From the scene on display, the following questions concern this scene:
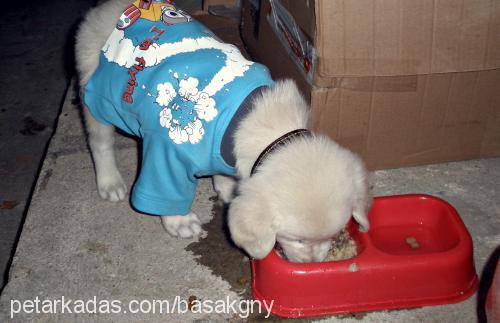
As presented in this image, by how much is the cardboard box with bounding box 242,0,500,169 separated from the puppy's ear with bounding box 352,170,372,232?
67 centimetres

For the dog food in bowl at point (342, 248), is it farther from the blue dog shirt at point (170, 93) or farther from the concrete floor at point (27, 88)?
the concrete floor at point (27, 88)

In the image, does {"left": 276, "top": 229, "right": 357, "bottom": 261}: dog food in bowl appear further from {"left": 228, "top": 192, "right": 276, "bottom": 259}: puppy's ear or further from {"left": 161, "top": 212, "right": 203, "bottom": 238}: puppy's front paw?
{"left": 161, "top": 212, "right": 203, "bottom": 238}: puppy's front paw

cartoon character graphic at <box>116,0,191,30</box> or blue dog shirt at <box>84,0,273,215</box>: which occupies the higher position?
cartoon character graphic at <box>116,0,191,30</box>

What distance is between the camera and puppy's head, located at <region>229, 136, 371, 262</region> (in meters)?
2.14

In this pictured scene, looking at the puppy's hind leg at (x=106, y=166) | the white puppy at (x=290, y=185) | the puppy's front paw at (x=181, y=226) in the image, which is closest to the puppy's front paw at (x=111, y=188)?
the puppy's hind leg at (x=106, y=166)

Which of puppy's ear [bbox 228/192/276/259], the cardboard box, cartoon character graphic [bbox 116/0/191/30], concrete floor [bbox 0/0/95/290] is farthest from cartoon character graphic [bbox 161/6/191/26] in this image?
concrete floor [bbox 0/0/95/290]

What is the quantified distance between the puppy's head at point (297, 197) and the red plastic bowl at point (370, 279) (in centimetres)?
19

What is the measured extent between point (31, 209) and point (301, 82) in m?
1.73

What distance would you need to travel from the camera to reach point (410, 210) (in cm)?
291

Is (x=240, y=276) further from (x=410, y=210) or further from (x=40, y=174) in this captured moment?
(x=40, y=174)

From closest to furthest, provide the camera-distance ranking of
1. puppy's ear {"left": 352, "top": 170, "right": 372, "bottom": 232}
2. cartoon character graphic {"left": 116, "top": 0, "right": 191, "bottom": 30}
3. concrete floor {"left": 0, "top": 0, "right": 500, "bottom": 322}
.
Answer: puppy's ear {"left": 352, "top": 170, "right": 372, "bottom": 232} < concrete floor {"left": 0, "top": 0, "right": 500, "bottom": 322} < cartoon character graphic {"left": 116, "top": 0, "right": 191, "bottom": 30}

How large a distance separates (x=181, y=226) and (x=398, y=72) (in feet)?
4.62

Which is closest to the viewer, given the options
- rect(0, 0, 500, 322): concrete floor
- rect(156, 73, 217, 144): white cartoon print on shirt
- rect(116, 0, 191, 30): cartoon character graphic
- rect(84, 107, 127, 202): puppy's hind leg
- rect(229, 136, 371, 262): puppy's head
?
Result: rect(229, 136, 371, 262): puppy's head

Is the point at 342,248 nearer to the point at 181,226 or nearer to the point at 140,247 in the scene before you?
the point at 181,226
